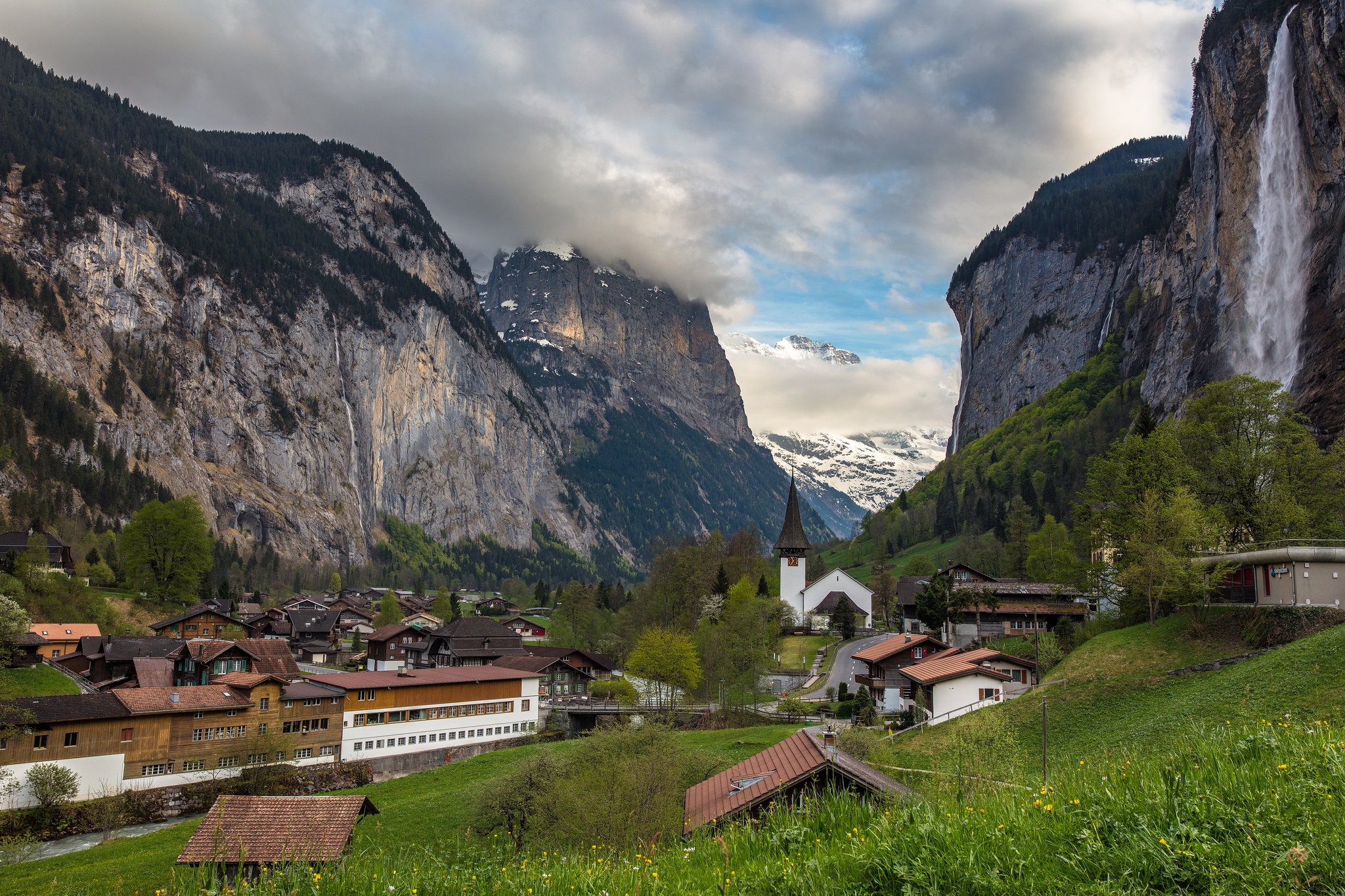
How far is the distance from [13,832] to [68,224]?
588 ft

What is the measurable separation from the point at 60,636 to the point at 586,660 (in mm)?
47132

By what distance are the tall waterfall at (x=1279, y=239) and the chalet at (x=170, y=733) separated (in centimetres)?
8492

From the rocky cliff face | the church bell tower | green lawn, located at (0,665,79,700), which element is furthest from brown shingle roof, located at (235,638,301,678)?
the rocky cliff face

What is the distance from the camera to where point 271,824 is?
78.0 ft

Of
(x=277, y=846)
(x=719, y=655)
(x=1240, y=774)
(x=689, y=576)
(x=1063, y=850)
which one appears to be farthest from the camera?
(x=689, y=576)

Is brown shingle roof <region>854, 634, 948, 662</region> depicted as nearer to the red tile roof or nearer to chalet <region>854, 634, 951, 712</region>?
chalet <region>854, 634, 951, 712</region>

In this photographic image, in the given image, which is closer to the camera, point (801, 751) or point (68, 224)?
point (801, 751)

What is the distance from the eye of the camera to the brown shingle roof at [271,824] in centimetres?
2241

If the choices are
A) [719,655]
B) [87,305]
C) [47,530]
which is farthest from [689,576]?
[87,305]

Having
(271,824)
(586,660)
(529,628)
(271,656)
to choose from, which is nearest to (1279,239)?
(586,660)

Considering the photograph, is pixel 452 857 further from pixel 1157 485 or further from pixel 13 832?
pixel 1157 485

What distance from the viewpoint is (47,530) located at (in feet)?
363

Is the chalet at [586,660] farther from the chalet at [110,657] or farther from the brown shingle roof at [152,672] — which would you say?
the chalet at [110,657]

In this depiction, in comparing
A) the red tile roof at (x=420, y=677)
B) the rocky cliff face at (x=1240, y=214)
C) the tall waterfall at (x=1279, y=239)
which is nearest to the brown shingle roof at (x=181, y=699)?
the red tile roof at (x=420, y=677)
